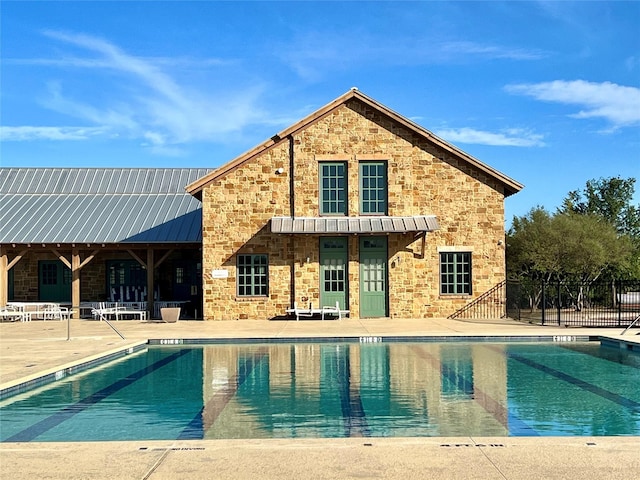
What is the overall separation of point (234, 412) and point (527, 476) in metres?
4.12

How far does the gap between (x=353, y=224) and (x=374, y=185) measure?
1678 mm

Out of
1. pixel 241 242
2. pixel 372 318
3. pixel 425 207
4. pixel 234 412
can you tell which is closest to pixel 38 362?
pixel 234 412

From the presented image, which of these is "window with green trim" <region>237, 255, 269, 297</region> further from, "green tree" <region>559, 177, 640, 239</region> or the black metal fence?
"green tree" <region>559, 177, 640, 239</region>

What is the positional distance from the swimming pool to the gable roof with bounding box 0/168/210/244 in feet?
33.8

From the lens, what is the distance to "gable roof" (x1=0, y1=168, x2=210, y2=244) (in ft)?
76.9

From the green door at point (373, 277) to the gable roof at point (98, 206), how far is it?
5.79 meters

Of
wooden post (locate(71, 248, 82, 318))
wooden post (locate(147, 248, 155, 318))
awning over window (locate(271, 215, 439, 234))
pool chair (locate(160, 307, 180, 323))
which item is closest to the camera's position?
pool chair (locate(160, 307, 180, 323))

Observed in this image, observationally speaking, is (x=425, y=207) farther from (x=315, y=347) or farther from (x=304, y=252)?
(x=315, y=347)

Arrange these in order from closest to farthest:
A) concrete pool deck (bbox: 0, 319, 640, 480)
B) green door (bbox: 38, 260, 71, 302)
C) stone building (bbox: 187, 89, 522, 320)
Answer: concrete pool deck (bbox: 0, 319, 640, 480) < stone building (bbox: 187, 89, 522, 320) < green door (bbox: 38, 260, 71, 302)

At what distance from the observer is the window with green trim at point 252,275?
71.6ft

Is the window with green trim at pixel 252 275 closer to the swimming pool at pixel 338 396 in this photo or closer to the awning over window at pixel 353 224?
the awning over window at pixel 353 224

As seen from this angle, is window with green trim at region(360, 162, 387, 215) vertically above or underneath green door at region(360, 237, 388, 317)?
above

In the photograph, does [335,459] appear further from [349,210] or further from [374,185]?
[374,185]

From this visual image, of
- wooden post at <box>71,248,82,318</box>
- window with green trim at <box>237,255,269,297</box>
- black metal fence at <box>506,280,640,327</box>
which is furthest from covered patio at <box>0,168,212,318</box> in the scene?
black metal fence at <box>506,280,640,327</box>
